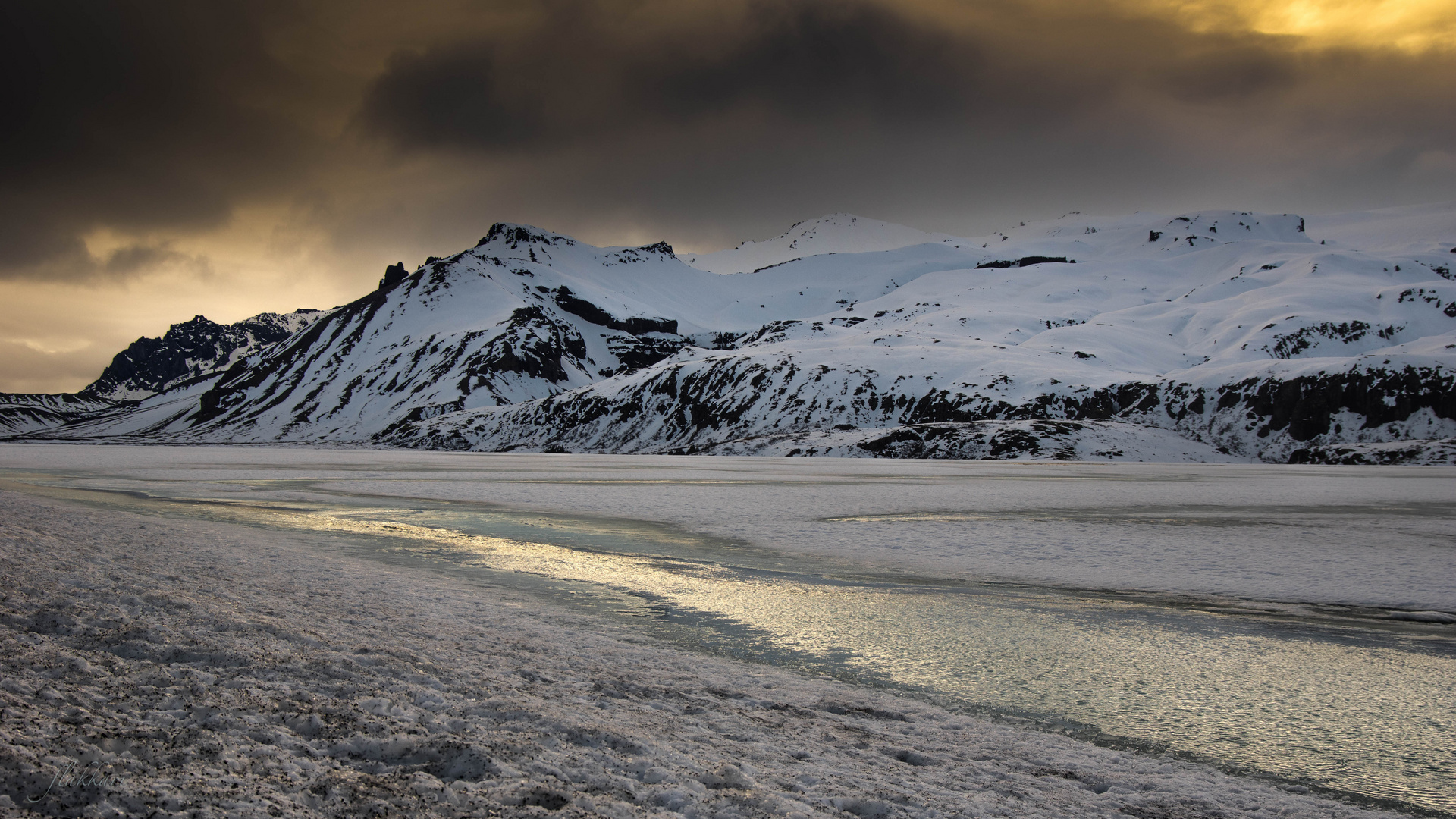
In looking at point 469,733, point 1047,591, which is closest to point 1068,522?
point 1047,591

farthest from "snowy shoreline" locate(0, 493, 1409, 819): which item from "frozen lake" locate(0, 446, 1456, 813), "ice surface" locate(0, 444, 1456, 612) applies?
"ice surface" locate(0, 444, 1456, 612)

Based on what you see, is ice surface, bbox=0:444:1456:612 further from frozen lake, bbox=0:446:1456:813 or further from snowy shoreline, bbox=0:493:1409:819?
snowy shoreline, bbox=0:493:1409:819

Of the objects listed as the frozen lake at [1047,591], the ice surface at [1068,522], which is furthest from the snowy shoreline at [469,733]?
the ice surface at [1068,522]

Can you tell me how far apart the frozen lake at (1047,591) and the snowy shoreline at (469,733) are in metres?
1.02

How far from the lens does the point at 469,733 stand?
19.7 feet

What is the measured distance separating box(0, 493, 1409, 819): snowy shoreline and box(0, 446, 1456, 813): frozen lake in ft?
3.35

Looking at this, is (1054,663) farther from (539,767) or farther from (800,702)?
(539,767)

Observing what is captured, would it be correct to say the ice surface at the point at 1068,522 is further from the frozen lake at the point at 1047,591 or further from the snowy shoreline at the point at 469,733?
the snowy shoreline at the point at 469,733

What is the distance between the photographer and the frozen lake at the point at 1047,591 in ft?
24.6

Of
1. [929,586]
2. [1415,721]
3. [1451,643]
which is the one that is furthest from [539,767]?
[1451,643]

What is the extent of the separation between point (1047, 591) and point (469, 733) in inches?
437

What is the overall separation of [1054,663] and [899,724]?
3133 millimetres

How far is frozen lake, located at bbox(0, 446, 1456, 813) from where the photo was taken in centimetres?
749

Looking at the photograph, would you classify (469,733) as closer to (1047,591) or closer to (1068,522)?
(1047,591)
